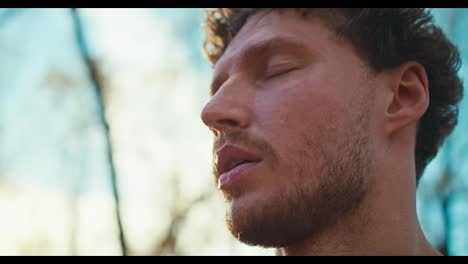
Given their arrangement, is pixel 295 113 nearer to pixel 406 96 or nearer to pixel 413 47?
pixel 406 96

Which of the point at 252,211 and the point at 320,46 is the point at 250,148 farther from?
the point at 320,46

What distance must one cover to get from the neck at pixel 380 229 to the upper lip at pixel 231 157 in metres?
0.41

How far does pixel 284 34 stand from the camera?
229cm

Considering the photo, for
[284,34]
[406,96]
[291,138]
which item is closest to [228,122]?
[291,138]

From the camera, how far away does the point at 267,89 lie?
217cm

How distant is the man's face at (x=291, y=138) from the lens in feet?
6.37

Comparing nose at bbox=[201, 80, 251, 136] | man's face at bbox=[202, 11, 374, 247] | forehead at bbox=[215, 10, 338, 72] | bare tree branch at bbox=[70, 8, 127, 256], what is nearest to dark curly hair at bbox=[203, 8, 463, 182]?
forehead at bbox=[215, 10, 338, 72]

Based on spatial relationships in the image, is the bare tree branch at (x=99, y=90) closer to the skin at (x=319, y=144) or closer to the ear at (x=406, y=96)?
the skin at (x=319, y=144)

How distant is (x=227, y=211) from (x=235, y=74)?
64 centimetres

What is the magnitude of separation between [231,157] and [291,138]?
25 cm

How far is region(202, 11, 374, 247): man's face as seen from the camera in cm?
194

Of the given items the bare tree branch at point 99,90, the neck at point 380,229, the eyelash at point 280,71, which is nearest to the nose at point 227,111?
the eyelash at point 280,71

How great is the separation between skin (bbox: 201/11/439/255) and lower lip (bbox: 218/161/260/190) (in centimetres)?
2
